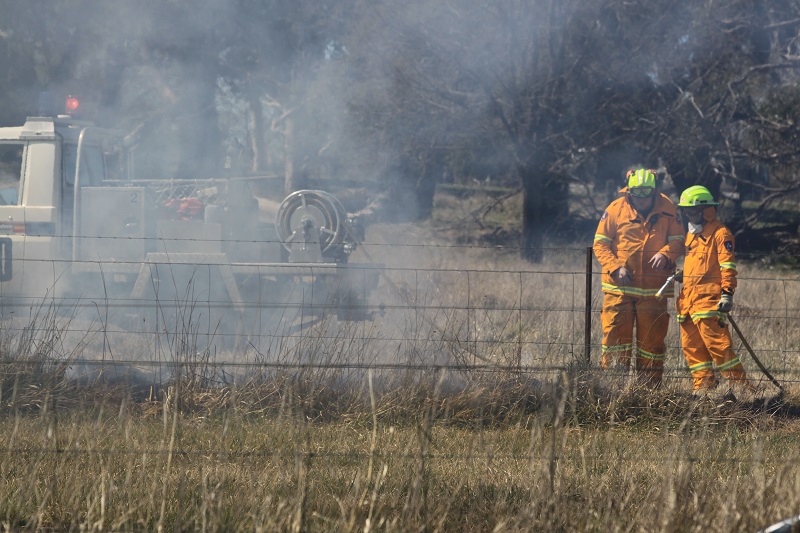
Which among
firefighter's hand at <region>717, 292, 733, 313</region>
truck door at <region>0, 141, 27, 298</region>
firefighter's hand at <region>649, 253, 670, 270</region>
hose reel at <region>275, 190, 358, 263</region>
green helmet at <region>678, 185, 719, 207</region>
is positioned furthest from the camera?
truck door at <region>0, 141, 27, 298</region>

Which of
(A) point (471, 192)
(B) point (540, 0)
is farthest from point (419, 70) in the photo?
(A) point (471, 192)

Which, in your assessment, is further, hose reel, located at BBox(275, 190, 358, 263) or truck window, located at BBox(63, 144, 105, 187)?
truck window, located at BBox(63, 144, 105, 187)

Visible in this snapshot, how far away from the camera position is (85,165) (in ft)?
27.1

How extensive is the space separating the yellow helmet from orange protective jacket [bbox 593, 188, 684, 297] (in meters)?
0.11

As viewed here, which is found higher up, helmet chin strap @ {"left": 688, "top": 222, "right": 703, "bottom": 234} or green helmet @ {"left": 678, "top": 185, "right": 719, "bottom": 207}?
green helmet @ {"left": 678, "top": 185, "right": 719, "bottom": 207}

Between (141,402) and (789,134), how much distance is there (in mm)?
12644

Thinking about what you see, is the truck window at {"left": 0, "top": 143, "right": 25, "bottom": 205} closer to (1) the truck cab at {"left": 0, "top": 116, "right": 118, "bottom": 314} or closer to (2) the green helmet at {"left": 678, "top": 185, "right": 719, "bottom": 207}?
(1) the truck cab at {"left": 0, "top": 116, "right": 118, "bottom": 314}

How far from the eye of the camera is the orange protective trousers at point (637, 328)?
6.71 m

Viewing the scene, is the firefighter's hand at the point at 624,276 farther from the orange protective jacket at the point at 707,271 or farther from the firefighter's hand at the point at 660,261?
the orange protective jacket at the point at 707,271

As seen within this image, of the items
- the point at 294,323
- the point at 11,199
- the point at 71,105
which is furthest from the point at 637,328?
the point at 11,199

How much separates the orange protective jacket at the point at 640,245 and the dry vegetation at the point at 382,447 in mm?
726

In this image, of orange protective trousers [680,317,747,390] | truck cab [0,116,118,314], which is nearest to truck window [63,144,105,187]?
truck cab [0,116,118,314]

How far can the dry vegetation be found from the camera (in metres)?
3.68

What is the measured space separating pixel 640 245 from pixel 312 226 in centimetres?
268
